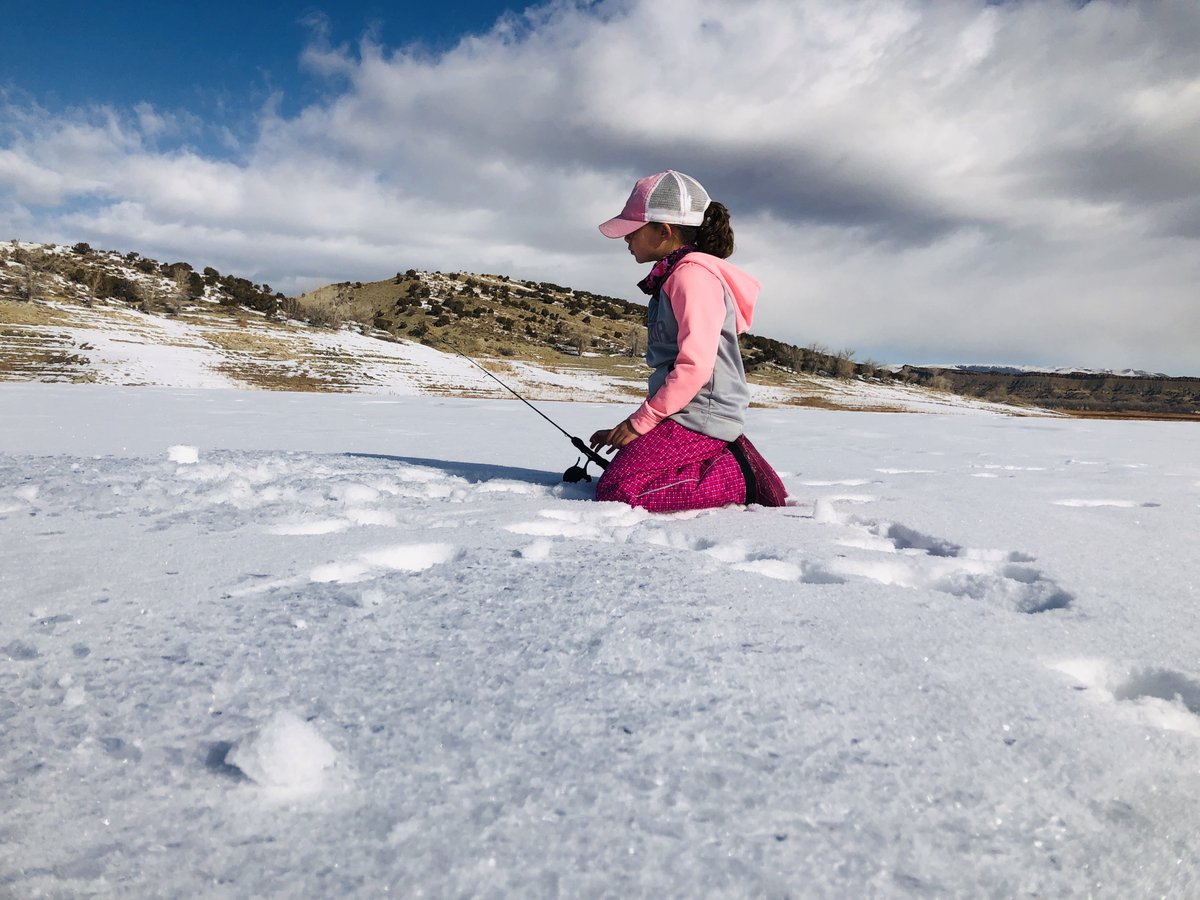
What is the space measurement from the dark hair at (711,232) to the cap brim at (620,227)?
0.16 metres

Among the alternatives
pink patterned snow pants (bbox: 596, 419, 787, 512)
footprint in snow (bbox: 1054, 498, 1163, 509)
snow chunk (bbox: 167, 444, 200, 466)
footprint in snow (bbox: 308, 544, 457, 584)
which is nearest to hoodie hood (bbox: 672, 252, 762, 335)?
pink patterned snow pants (bbox: 596, 419, 787, 512)

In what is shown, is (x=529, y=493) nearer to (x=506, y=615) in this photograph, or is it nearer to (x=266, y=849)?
(x=506, y=615)

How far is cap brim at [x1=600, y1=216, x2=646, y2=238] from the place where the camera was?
226 cm

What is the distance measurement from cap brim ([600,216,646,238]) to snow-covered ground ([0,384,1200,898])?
1.01 metres

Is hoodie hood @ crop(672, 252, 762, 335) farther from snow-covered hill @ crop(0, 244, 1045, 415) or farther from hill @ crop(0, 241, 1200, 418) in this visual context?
snow-covered hill @ crop(0, 244, 1045, 415)

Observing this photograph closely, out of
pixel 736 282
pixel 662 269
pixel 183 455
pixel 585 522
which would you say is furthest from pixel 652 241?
pixel 183 455

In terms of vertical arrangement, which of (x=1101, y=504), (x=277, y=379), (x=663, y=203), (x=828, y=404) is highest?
(x=663, y=203)

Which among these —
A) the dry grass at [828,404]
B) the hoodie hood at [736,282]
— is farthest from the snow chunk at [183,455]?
the dry grass at [828,404]

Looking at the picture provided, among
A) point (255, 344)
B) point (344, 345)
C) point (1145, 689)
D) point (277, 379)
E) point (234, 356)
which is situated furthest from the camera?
point (344, 345)

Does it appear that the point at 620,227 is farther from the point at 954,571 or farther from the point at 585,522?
the point at 954,571

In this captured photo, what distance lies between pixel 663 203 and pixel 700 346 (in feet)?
1.72

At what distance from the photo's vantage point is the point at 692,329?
82.9 inches

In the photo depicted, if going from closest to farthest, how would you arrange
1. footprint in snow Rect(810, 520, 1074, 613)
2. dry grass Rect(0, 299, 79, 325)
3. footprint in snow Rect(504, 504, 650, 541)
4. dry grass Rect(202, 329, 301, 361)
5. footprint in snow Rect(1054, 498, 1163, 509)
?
footprint in snow Rect(810, 520, 1074, 613), footprint in snow Rect(504, 504, 650, 541), footprint in snow Rect(1054, 498, 1163, 509), dry grass Rect(0, 299, 79, 325), dry grass Rect(202, 329, 301, 361)

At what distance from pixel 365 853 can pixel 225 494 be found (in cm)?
194
